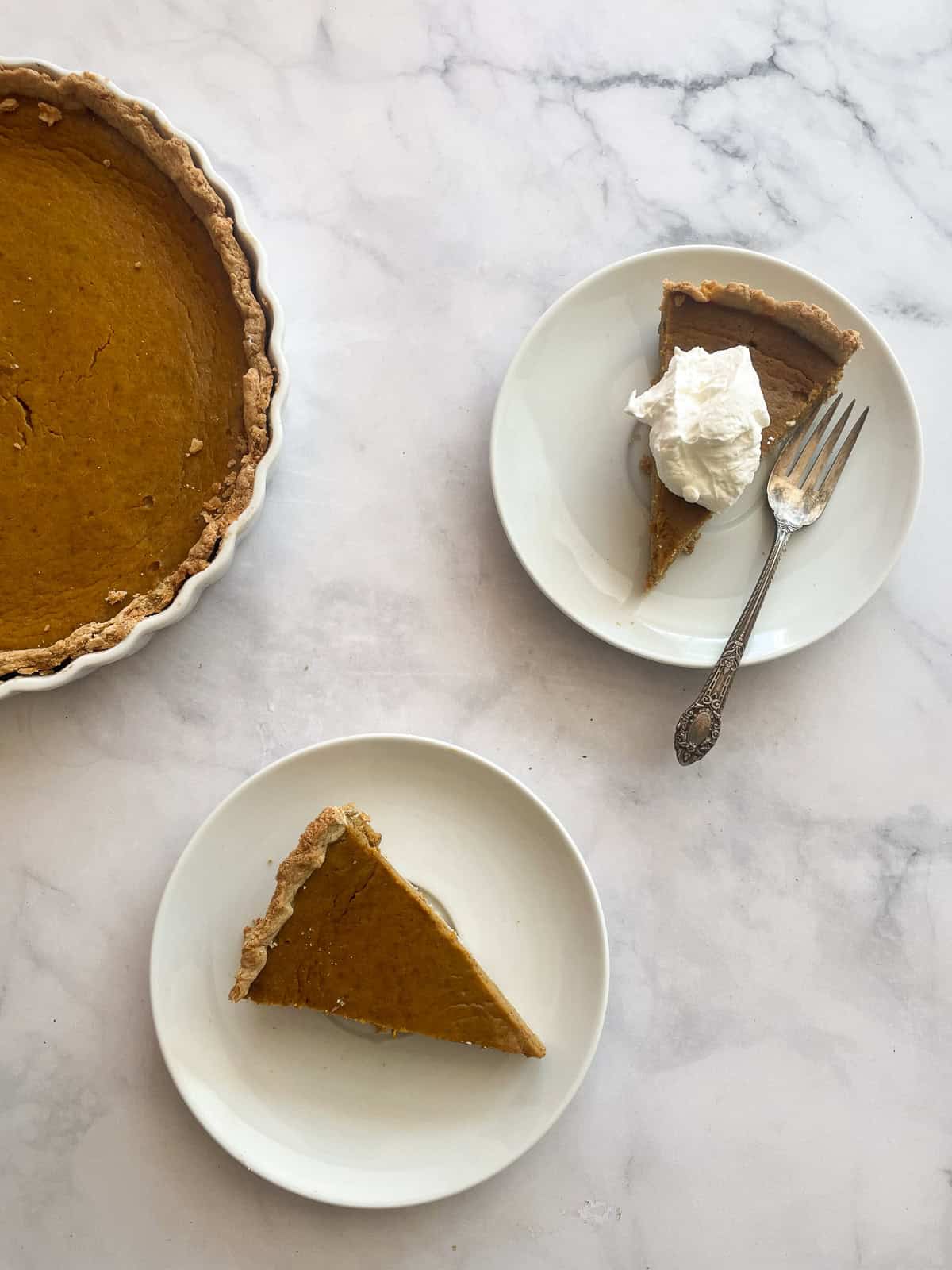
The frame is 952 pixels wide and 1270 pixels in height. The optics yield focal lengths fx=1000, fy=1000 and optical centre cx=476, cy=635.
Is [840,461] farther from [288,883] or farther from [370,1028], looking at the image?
[370,1028]

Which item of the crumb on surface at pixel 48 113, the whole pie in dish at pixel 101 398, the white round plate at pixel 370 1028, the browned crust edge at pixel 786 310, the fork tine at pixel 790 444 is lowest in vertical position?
the white round plate at pixel 370 1028

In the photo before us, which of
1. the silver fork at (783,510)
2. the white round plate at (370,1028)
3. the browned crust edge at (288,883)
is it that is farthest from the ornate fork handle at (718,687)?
the browned crust edge at (288,883)

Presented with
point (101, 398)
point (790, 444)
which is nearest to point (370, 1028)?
point (101, 398)

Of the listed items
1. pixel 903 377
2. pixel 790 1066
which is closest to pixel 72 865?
pixel 790 1066

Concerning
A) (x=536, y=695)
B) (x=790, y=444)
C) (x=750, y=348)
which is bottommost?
(x=536, y=695)

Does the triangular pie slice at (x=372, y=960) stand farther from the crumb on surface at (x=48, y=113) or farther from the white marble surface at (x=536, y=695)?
the crumb on surface at (x=48, y=113)

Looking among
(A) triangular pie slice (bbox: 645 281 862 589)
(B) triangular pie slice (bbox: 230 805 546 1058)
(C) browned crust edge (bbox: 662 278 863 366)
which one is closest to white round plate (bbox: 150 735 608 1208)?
(B) triangular pie slice (bbox: 230 805 546 1058)

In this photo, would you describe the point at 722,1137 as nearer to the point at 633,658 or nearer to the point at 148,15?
the point at 633,658
